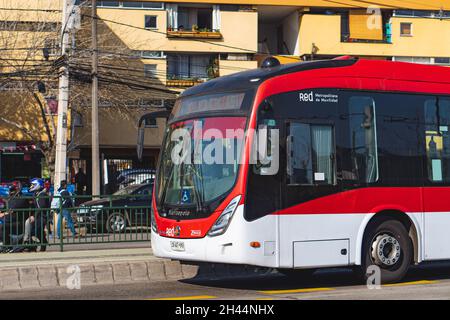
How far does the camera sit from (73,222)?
17.4 metres

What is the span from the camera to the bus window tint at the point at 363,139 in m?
12.6

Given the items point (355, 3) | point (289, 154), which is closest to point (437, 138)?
point (289, 154)

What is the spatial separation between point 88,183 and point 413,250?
3174 cm

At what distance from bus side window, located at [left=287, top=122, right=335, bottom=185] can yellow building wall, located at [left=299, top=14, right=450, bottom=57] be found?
3803 centimetres

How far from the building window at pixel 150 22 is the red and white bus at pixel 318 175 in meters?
34.5

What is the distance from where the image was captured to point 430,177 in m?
13.3

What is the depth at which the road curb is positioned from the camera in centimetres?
1357

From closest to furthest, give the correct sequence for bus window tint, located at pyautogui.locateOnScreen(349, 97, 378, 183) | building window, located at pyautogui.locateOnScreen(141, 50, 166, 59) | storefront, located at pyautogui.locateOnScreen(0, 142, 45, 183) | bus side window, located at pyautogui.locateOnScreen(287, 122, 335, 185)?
bus side window, located at pyautogui.locateOnScreen(287, 122, 335, 185) → bus window tint, located at pyautogui.locateOnScreen(349, 97, 378, 183) → storefront, located at pyautogui.locateOnScreen(0, 142, 45, 183) → building window, located at pyautogui.locateOnScreen(141, 50, 166, 59)

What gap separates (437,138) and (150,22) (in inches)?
1394

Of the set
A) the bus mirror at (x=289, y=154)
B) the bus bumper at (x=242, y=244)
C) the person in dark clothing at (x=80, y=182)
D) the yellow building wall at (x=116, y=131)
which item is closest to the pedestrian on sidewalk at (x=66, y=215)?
the bus bumper at (x=242, y=244)

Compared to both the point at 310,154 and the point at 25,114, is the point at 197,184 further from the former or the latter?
the point at 25,114

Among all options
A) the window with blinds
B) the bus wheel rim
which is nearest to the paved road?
the bus wheel rim

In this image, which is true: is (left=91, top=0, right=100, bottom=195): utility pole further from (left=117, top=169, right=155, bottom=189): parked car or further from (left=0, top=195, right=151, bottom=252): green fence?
(left=0, top=195, right=151, bottom=252): green fence
